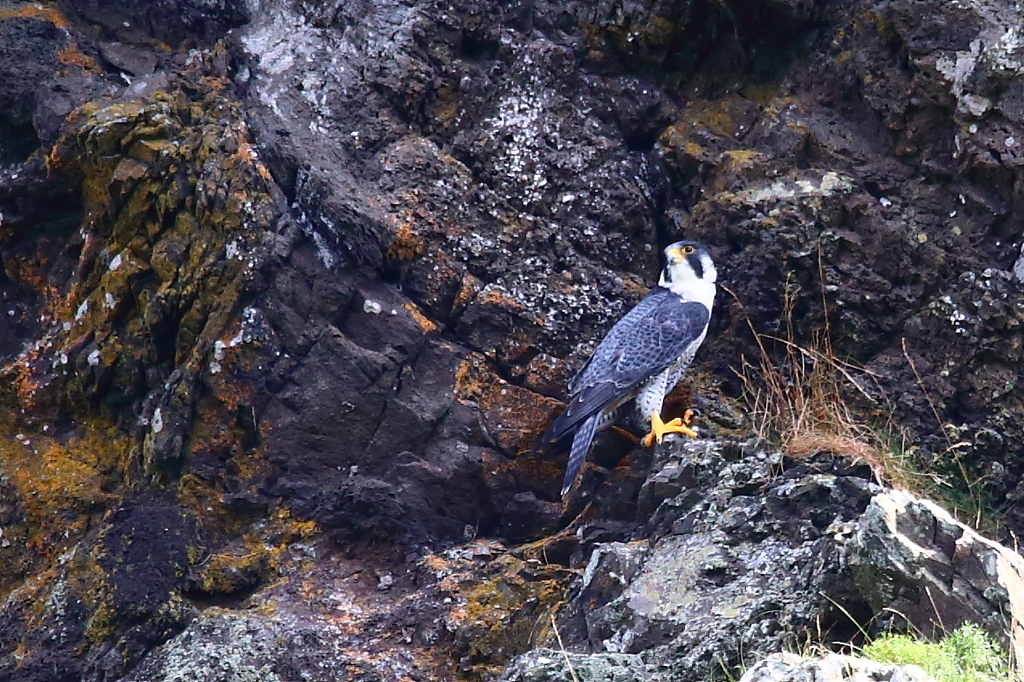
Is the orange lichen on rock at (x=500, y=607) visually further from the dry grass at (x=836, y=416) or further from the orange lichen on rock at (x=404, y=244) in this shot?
the orange lichen on rock at (x=404, y=244)

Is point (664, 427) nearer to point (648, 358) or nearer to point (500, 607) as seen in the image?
point (648, 358)

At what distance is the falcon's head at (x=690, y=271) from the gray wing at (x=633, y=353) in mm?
47

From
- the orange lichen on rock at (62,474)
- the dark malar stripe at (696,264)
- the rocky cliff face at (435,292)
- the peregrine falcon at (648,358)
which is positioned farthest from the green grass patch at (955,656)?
the orange lichen on rock at (62,474)

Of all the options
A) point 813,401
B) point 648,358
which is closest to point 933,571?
point 813,401

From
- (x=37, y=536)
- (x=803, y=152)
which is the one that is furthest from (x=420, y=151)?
(x=37, y=536)

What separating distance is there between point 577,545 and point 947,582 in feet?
5.36

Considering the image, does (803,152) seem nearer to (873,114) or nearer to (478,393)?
(873,114)

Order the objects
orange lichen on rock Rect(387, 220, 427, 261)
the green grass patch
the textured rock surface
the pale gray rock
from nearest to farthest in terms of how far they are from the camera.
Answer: the textured rock surface < the green grass patch < the pale gray rock < orange lichen on rock Rect(387, 220, 427, 261)

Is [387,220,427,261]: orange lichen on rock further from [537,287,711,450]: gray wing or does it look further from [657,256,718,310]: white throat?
[657,256,718,310]: white throat

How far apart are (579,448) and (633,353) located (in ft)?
1.68

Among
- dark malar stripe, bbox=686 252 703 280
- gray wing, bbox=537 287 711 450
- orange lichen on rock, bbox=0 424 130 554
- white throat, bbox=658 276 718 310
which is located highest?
dark malar stripe, bbox=686 252 703 280

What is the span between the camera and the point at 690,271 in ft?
17.8

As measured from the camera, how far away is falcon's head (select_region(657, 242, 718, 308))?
5371mm

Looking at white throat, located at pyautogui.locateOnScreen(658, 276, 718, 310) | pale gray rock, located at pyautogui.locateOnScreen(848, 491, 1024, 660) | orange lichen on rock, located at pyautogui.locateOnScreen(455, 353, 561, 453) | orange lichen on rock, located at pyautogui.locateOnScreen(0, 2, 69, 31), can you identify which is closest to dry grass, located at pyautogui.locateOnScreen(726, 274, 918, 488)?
white throat, located at pyautogui.locateOnScreen(658, 276, 718, 310)
